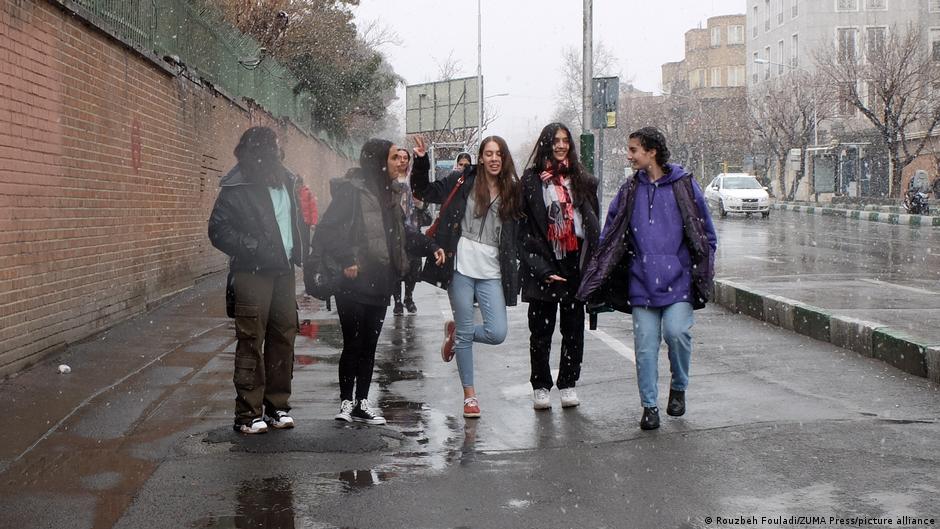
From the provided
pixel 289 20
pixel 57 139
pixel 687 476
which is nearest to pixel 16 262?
pixel 57 139

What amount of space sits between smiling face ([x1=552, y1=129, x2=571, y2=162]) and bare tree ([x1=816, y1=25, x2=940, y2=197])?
1510 inches

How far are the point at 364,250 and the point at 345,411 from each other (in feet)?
3.15

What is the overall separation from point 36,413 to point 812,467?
4508 millimetres

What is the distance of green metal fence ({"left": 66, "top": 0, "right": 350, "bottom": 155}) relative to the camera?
1148 centimetres

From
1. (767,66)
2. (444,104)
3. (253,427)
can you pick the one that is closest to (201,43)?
(253,427)

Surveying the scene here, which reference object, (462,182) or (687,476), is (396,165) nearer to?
(462,182)

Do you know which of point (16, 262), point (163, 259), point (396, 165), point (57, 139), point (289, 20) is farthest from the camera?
point (289, 20)

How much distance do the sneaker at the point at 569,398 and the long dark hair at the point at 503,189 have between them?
1176 mm

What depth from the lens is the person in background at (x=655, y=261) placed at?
657 centimetres

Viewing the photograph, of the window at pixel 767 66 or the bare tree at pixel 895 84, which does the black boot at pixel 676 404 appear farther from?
the window at pixel 767 66

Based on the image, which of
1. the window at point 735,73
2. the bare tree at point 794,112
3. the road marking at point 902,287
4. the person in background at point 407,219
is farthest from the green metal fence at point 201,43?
the window at point 735,73

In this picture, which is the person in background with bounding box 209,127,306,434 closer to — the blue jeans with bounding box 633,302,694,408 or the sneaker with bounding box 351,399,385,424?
the sneaker with bounding box 351,399,385,424

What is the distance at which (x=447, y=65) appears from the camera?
8112 cm

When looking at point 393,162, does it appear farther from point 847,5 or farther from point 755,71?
point 755,71
